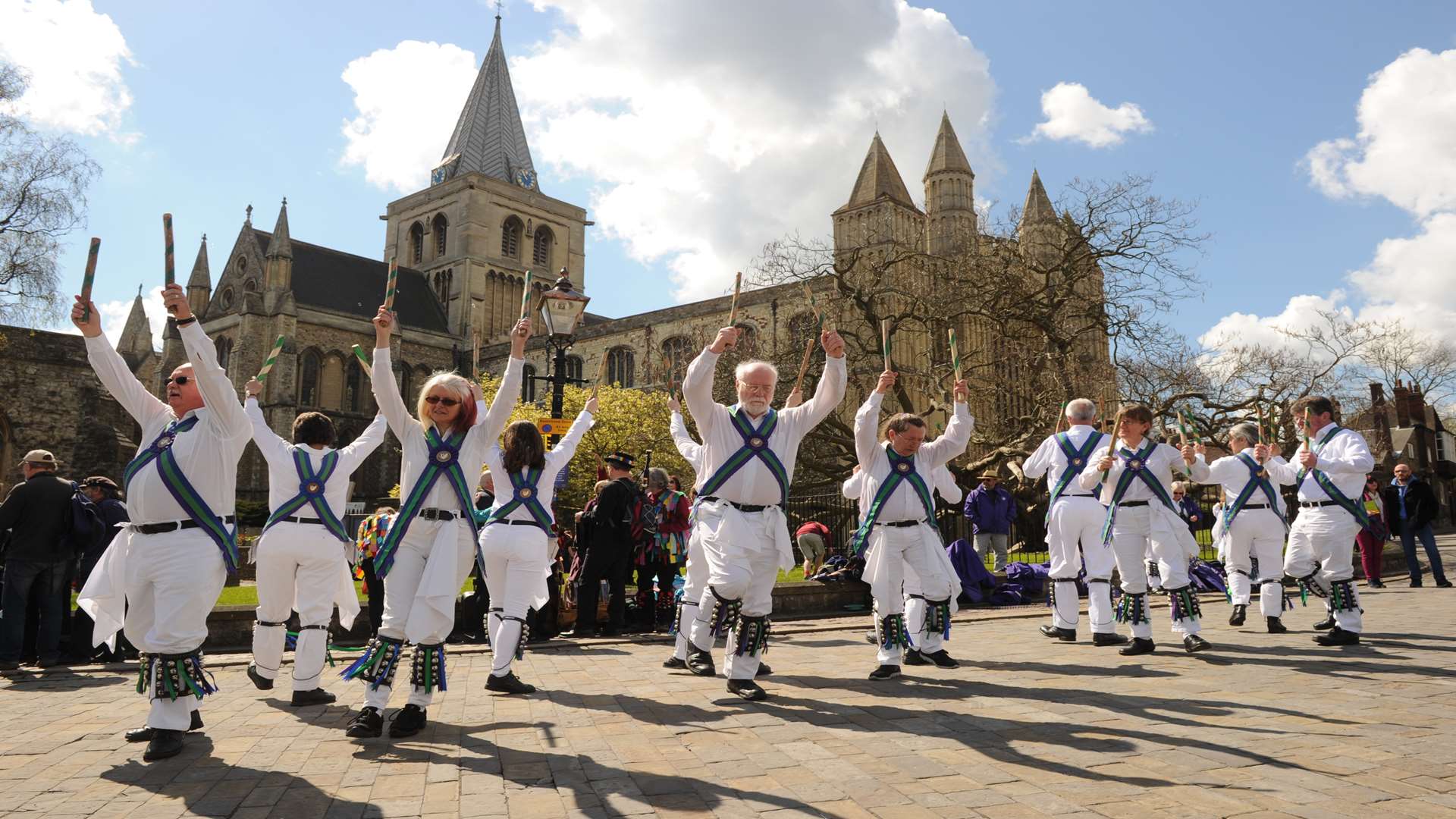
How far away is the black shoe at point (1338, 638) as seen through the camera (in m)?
7.54

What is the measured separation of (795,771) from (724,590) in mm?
1923

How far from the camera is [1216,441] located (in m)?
22.8

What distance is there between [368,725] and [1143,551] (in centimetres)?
582

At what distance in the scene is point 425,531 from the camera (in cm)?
497

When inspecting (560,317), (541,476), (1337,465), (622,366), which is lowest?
(541,476)

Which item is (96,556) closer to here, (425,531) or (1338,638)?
(425,531)

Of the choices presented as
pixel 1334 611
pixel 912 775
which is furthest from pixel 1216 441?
pixel 912 775

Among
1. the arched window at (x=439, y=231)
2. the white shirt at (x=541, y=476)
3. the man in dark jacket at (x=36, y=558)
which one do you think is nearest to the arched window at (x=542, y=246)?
the arched window at (x=439, y=231)

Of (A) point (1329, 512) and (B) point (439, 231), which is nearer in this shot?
(A) point (1329, 512)

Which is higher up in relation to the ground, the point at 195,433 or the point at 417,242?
the point at 417,242

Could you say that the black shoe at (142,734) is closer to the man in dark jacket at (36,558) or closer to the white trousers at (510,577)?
the white trousers at (510,577)

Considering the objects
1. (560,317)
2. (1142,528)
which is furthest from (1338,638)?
(560,317)

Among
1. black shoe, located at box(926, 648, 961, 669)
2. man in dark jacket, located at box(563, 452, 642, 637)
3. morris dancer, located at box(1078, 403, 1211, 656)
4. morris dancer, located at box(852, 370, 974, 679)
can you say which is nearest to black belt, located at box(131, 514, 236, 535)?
morris dancer, located at box(852, 370, 974, 679)

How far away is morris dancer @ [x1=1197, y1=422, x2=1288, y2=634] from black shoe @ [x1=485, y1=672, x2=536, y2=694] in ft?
19.7
